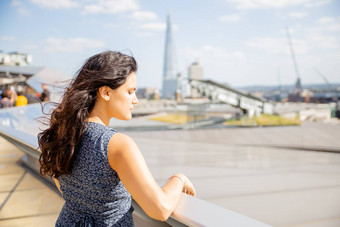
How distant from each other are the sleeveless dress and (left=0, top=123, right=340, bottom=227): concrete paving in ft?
3.27

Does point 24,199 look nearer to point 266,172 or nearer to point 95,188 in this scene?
point 95,188

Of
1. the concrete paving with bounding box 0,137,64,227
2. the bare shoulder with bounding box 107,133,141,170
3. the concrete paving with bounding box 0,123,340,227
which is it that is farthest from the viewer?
the concrete paving with bounding box 0,123,340,227

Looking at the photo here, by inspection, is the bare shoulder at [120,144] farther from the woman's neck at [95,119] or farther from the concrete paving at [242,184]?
the concrete paving at [242,184]

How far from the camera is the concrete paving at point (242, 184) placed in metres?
2.54

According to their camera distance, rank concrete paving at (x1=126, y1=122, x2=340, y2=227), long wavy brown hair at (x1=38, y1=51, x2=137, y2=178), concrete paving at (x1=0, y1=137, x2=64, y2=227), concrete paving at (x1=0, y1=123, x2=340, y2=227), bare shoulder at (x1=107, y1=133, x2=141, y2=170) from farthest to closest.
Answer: concrete paving at (x1=126, y1=122, x2=340, y2=227)
concrete paving at (x1=0, y1=123, x2=340, y2=227)
concrete paving at (x1=0, y1=137, x2=64, y2=227)
long wavy brown hair at (x1=38, y1=51, x2=137, y2=178)
bare shoulder at (x1=107, y1=133, x2=141, y2=170)

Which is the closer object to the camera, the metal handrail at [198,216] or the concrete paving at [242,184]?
the metal handrail at [198,216]

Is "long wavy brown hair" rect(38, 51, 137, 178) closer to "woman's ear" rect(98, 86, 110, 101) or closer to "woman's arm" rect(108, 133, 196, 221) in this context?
"woman's ear" rect(98, 86, 110, 101)

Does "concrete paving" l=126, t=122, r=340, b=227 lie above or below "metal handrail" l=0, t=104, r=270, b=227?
below

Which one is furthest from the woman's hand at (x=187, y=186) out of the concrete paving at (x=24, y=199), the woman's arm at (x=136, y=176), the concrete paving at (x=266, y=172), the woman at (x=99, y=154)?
the concrete paving at (x=266, y=172)

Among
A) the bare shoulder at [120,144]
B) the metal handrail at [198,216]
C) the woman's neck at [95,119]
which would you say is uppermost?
the woman's neck at [95,119]

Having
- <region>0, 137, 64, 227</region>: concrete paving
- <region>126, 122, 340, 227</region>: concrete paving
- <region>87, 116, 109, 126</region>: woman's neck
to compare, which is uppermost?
<region>87, 116, 109, 126</region>: woman's neck

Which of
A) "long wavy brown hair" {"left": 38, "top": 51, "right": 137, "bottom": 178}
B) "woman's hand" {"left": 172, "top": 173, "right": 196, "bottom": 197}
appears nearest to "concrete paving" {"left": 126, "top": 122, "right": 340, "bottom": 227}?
"woman's hand" {"left": 172, "top": 173, "right": 196, "bottom": 197}

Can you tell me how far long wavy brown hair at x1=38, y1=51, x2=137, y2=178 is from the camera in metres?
1.18

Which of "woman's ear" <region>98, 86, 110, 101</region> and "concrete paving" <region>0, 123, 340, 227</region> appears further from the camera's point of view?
"concrete paving" <region>0, 123, 340, 227</region>
